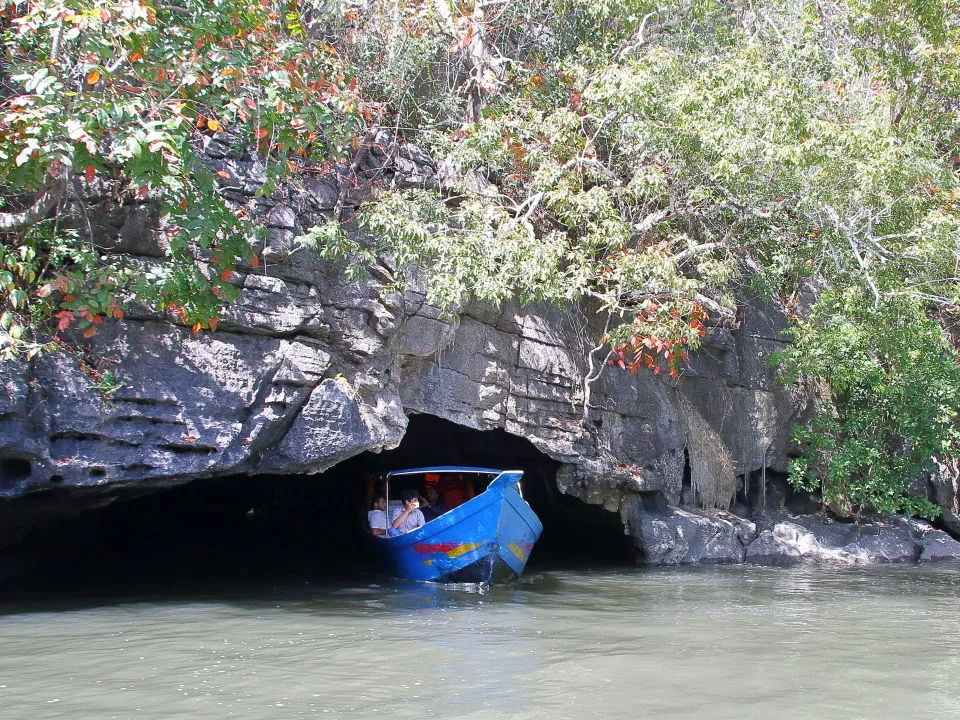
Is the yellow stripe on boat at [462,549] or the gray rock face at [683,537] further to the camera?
the gray rock face at [683,537]

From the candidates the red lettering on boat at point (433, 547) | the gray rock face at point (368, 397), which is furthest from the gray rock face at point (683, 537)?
the red lettering on boat at point (433, 547)

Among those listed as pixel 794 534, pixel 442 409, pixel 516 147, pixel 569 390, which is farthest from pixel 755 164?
pixel 794 534

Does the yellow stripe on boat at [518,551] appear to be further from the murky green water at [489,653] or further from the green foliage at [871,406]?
the green foliage at [871,406]

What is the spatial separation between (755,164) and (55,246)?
302 inches

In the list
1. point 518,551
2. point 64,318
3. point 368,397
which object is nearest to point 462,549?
point 518,551

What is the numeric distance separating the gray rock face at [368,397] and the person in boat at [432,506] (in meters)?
1.73

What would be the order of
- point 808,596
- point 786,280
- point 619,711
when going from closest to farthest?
point 619,711
point 808,596
point 786,280

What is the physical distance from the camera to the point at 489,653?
22.0ft

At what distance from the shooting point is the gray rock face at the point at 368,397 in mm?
8586

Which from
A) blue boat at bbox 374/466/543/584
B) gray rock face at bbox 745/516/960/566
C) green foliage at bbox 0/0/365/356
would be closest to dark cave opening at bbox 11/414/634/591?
blue boat at bbox 374/466/543/584

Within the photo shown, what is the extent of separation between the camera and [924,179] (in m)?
10.6

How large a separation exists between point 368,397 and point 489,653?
419cm

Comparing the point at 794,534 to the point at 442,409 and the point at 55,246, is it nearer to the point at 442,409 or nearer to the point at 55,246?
the point at 442,409

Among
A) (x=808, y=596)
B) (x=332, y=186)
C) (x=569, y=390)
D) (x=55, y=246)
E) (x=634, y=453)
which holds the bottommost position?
(x=808, y=596)
